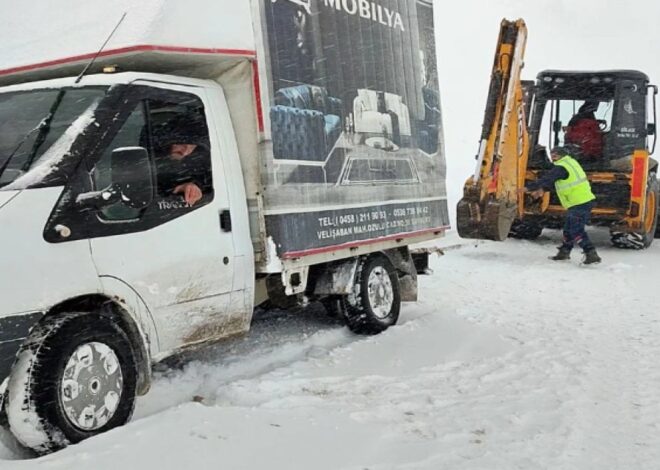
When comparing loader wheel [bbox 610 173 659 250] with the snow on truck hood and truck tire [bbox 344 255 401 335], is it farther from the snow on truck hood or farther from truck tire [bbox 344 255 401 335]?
the snow on truck hood

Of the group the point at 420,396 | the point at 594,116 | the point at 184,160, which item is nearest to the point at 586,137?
the point at 594,116

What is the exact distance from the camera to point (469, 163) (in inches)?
972

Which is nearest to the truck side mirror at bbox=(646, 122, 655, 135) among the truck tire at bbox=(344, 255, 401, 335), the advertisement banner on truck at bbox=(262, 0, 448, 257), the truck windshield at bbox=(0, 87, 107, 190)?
the advertisement banner on truck at bbox=(262, 0, 448, 257)

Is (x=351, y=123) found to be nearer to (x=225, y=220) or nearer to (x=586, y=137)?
(x=225, y=220)

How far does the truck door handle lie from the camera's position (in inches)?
186

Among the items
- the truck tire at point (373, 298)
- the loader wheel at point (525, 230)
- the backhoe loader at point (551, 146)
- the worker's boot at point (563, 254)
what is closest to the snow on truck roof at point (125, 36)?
the truck tire at point (373, 298)

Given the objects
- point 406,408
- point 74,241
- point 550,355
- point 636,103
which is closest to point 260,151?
point 74,241

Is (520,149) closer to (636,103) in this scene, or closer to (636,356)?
(636,103)

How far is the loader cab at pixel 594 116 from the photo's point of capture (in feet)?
39.6

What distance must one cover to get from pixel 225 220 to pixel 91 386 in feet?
4.81

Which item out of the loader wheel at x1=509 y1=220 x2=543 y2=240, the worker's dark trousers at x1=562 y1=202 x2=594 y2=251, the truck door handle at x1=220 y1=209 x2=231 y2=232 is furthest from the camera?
the loader wheel at x1=509 y1=220 x2=543 y2=240

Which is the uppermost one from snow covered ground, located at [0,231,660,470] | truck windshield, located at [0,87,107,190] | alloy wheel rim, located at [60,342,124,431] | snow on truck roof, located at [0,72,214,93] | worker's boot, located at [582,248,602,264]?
snow on truck roof, located at [0,72,214,93]

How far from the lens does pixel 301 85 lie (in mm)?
5391

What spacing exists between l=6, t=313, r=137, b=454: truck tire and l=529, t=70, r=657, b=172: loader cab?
983cm
